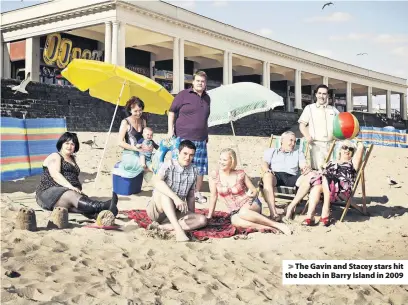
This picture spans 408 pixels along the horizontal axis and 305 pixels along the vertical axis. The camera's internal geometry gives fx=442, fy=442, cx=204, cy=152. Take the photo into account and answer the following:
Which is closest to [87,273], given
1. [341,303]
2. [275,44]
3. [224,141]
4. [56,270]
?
[56,270]

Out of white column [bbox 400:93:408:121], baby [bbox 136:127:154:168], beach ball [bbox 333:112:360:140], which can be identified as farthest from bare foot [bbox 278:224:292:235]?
white column [bbox 400:93:408:121]

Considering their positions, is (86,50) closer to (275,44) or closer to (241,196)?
(275,44)

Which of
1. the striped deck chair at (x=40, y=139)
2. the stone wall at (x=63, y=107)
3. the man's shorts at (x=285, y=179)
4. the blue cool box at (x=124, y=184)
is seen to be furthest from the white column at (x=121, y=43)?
the man's shorts at (x=285, y=179)

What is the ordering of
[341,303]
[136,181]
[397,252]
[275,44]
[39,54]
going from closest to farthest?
[341,303], [397,252], [136,181], [39,54], [275,44]

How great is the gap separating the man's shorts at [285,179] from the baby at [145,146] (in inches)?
78.1

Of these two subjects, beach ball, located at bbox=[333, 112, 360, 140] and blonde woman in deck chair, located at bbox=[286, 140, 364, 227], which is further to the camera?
beach ball, located at bbox=[333, 112, 360, 140]

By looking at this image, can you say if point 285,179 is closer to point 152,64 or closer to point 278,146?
Result: point 278,146

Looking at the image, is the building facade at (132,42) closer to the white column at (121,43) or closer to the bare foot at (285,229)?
the white column at (121,43)

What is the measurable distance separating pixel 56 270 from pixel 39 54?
945 inches

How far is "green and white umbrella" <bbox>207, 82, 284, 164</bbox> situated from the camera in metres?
7.26

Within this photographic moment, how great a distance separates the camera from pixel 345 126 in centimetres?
582

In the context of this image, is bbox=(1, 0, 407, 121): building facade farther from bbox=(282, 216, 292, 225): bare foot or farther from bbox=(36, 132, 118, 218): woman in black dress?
bbox=(282, 216, 292, 225): bare foot

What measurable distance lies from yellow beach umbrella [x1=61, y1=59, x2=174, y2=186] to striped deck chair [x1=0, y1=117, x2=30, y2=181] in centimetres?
119

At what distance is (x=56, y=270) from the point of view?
324cm
